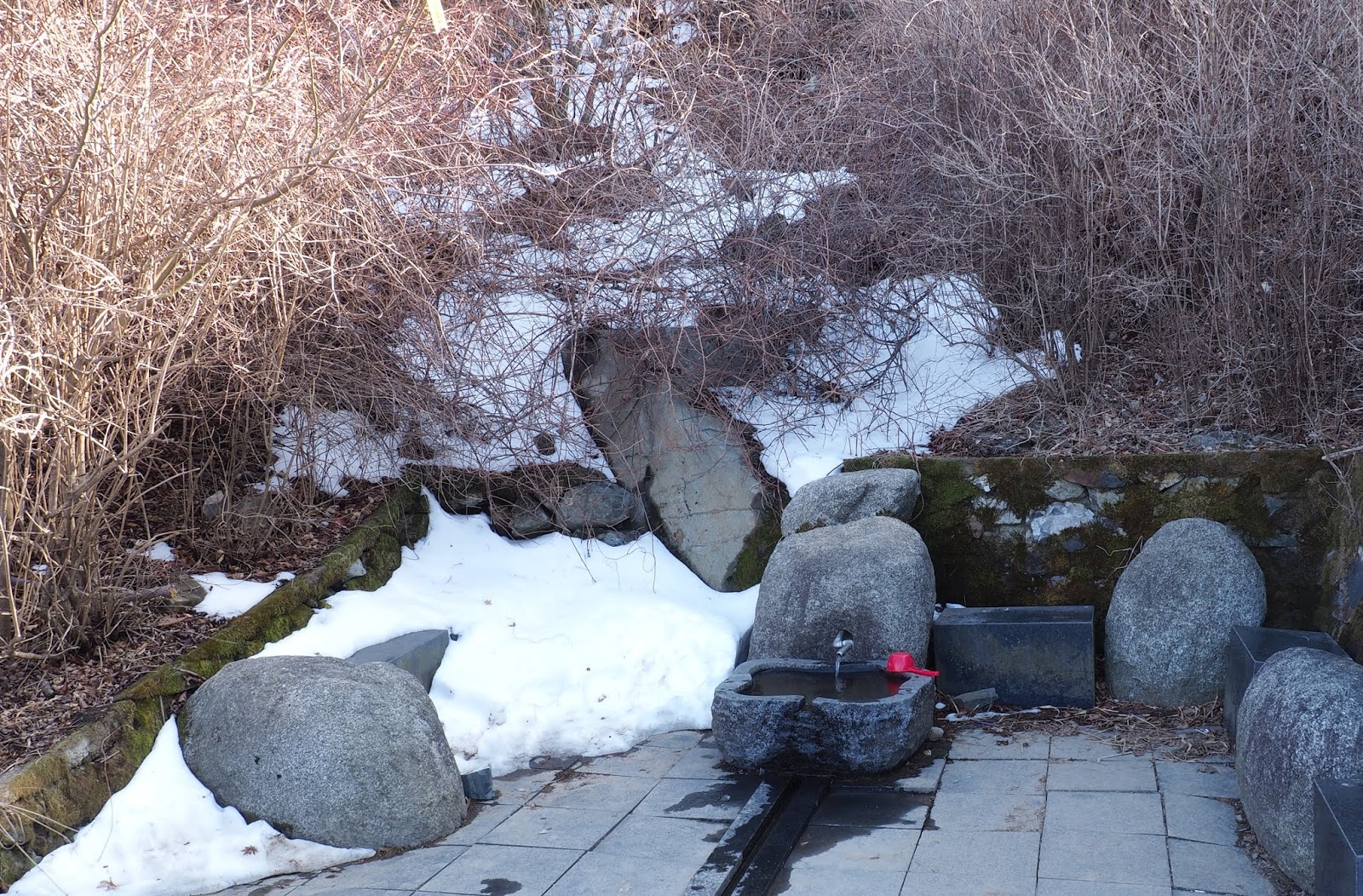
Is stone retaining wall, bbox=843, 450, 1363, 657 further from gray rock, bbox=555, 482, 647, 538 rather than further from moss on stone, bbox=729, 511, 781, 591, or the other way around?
gray rock, bbox=555, 482, 647, 538

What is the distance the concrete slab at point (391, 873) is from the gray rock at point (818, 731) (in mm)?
1191

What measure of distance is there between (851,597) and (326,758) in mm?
2437

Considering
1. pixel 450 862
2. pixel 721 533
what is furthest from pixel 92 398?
pixel 721 533

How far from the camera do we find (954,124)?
23.8ft

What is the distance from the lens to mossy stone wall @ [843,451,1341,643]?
532cm

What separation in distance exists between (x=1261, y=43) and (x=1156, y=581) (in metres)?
3.20

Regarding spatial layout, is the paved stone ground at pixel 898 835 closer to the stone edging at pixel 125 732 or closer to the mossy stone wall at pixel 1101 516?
the stone edging at pixel 125 732

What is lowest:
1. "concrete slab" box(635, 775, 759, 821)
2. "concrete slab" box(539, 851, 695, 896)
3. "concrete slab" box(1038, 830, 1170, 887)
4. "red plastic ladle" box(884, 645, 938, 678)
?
"concrete slab" box(635, 775, 759, 821)

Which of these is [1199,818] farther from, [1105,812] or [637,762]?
[637,762]

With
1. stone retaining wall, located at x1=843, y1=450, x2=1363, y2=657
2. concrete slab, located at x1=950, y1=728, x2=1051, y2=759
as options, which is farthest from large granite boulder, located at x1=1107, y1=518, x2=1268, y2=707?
concrete slab, located at x1=950, y1=728, x2=1051, y2=759

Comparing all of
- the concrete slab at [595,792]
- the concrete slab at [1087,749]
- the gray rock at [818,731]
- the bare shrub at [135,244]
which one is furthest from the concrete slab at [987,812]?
the bare shrub at [135,244]

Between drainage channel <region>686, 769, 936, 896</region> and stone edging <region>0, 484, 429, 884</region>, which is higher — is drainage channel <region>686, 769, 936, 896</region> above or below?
below

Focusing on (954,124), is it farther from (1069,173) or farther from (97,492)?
(97,492)

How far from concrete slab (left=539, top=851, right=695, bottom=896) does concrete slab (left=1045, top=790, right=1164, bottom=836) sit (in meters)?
1.36
